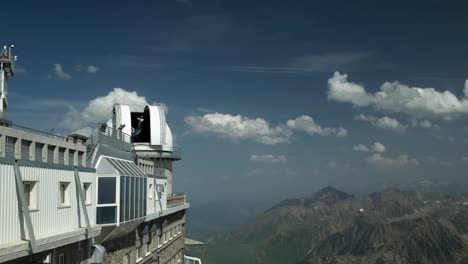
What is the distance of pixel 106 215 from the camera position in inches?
878

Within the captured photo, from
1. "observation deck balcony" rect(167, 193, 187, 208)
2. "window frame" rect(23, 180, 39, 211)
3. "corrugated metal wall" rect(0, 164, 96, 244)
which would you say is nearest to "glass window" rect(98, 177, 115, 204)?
"corrugated metal wall" rect(0, 164, 96, 244)

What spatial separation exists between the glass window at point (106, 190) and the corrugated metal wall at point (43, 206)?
1.37ft

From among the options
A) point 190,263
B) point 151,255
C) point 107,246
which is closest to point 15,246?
point 107,246

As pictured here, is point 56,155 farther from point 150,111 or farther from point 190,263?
point 190,263

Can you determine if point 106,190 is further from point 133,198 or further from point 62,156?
point 62,156

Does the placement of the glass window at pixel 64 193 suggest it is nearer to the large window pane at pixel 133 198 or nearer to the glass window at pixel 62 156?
the glass window at pixel 62 156

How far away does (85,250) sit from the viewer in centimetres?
2133

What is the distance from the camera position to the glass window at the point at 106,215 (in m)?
22.2

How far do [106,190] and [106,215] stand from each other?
0.98 m

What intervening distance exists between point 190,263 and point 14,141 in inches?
1464

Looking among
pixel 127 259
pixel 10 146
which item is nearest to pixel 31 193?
pixel 10 146

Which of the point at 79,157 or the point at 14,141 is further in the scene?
the point at 79,157

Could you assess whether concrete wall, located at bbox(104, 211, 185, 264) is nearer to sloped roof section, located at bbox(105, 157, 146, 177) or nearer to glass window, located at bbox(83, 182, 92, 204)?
sloped roof section, located at bbox(105, 157, 146, 177)

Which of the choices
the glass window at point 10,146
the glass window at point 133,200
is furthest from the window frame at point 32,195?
the glass window at point 133,200
